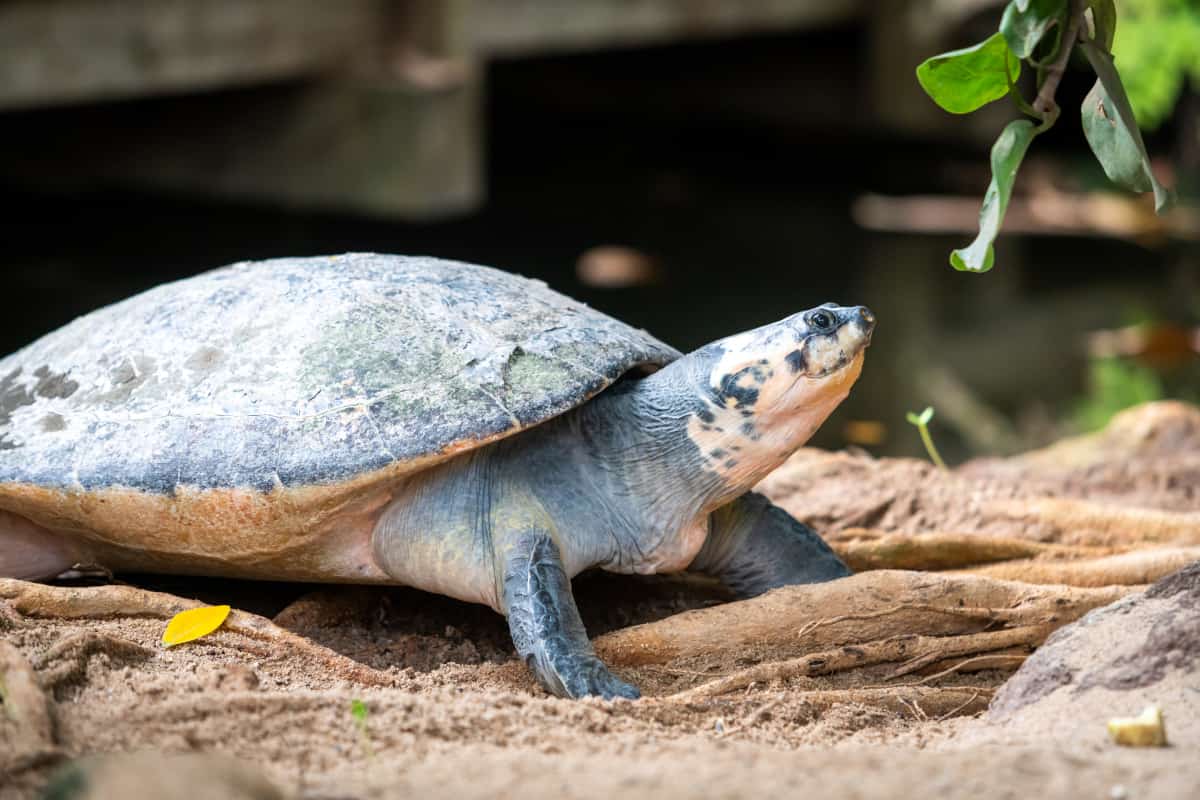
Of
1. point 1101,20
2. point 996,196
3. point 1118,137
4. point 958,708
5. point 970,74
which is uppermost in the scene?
point 1101,20

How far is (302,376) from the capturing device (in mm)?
2943

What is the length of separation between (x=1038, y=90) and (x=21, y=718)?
2.20 metres

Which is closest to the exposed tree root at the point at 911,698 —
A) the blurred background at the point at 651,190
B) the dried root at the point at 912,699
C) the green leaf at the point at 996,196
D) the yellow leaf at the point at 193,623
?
the dried root at the point at 912,699

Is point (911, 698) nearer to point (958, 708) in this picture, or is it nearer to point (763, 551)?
point (958, 708)

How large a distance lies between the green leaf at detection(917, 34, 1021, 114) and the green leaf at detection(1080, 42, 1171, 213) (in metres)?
0.16

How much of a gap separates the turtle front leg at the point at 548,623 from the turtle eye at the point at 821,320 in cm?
75

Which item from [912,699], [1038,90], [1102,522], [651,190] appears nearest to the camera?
[1038,90]

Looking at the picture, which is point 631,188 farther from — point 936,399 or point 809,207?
point 936,399

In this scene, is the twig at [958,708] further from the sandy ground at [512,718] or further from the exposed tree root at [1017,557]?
the exposed tree root at [1017,557]

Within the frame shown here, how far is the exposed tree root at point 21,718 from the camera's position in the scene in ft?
6.39

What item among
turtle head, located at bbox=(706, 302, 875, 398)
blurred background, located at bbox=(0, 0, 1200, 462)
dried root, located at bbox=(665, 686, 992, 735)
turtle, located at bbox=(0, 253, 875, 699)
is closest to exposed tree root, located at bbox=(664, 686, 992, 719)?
dried root, located at bbox=(665, 686, 992, 735)

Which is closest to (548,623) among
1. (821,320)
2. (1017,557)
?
(821,320)

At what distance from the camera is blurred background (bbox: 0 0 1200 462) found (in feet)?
23.7

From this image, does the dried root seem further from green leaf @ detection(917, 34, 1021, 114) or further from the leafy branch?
green leaf @ detection(917, 34, 1021, 114)
